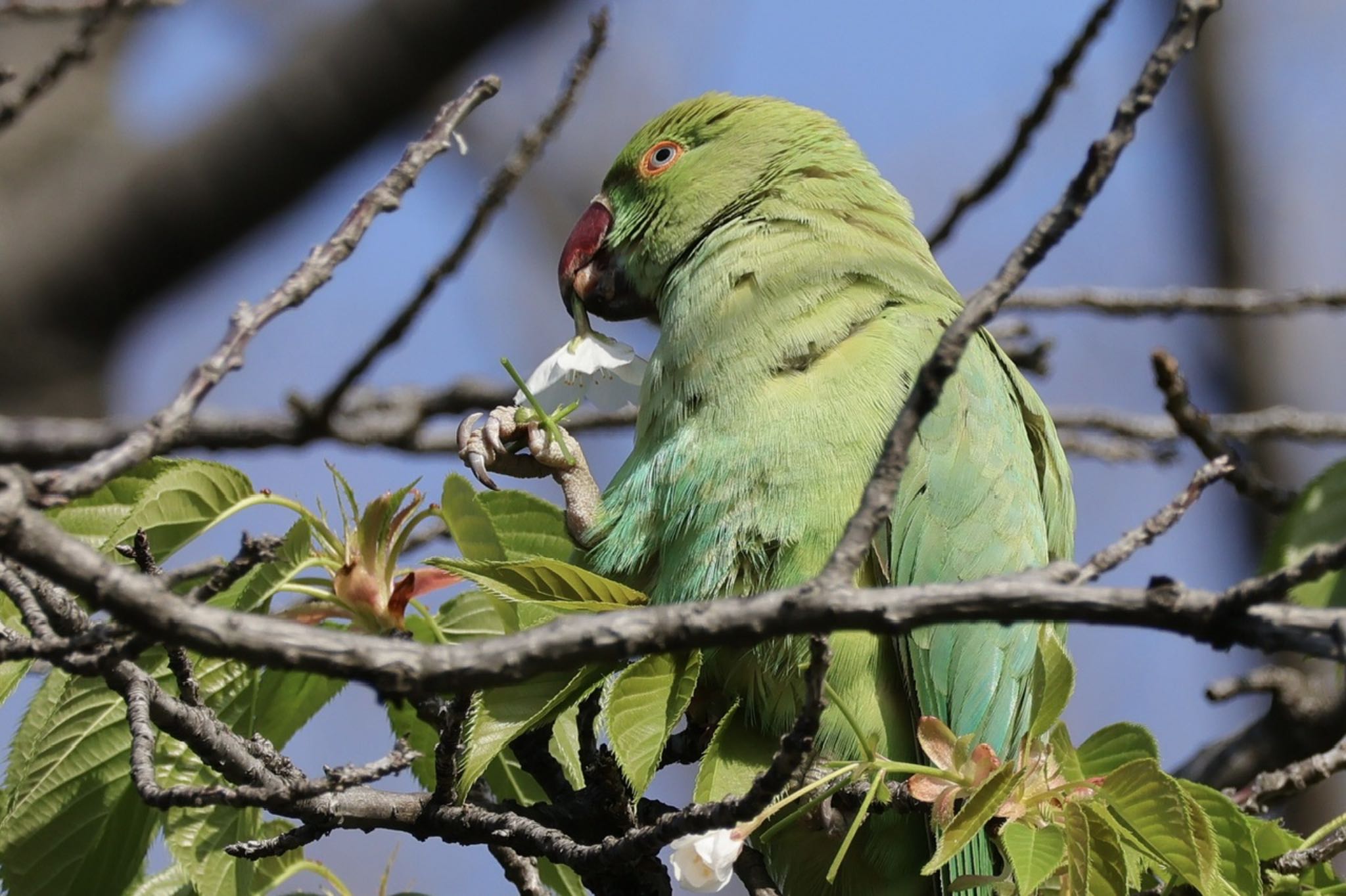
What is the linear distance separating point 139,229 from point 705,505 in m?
4.03

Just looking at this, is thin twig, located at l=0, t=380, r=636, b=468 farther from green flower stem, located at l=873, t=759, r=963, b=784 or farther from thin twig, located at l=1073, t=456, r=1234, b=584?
thin twig, located at l=1073, t=456, r=1234, b=584

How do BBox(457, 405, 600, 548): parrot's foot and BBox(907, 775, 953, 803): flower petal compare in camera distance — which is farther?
BBox(457, 405, 600, 548): parrot's foot

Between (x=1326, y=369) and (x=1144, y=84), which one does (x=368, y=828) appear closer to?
(x=1144, y=84)

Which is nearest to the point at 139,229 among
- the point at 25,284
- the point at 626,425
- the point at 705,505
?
the point at 25,284

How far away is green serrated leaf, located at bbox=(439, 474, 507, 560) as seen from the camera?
8.17ft

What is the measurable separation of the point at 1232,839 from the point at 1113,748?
0.25 metres

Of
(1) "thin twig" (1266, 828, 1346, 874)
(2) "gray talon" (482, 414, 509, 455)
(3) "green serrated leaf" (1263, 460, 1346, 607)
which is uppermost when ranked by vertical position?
(2) "gray talon" (482, 414, 509, 455)

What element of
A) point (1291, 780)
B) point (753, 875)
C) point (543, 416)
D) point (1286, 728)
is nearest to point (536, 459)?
point (543, 416)

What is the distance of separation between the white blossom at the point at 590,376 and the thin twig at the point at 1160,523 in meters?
1.58

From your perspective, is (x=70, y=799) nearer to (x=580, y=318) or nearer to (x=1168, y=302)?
(x=580, y=318)

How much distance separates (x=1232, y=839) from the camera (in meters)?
2.23

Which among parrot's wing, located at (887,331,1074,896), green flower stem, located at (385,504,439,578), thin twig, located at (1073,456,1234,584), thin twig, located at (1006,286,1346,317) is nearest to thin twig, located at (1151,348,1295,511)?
parrot's wing, located at (887,331,1074,896)

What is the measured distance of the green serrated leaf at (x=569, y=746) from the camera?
2.69 meters

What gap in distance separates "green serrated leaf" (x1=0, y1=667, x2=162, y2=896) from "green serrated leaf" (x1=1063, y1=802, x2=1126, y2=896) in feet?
5.72
